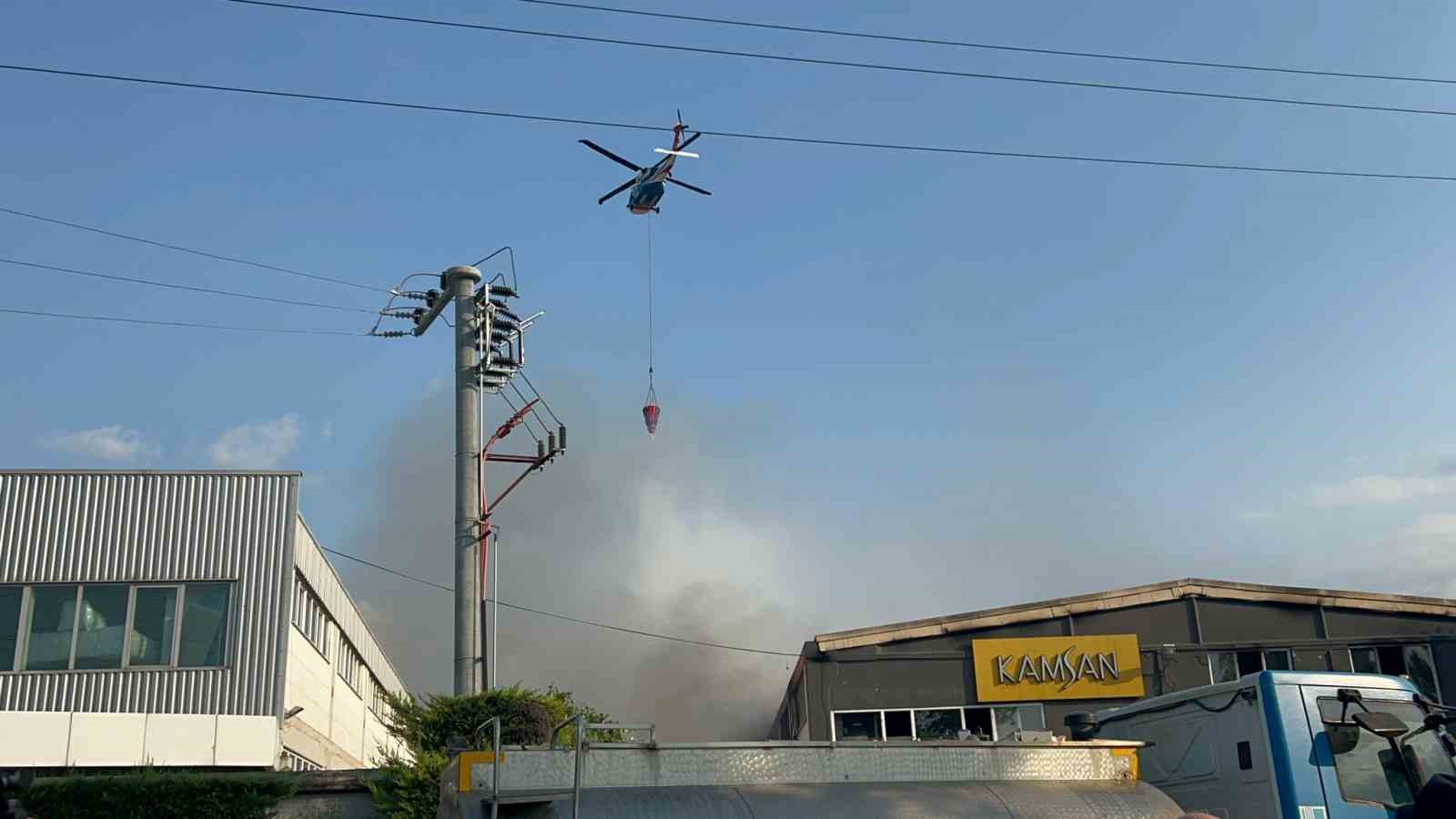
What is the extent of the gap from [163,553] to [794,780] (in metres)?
16.7

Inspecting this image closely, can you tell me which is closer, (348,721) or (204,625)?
(204,625)

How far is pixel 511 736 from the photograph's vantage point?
1513cm

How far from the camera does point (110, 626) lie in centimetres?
2114

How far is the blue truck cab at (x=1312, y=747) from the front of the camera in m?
9.26

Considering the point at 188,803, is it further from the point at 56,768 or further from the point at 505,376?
the point at 505,376

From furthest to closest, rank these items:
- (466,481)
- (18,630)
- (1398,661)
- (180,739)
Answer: (1398,661), (466,481), (18,630), (180,739)

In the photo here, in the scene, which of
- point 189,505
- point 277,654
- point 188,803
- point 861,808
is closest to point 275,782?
point 188,803

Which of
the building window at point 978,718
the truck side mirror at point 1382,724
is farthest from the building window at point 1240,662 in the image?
the truck side mirror at point 1382,724

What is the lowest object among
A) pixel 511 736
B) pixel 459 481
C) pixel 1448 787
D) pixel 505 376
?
pixel 1448 787

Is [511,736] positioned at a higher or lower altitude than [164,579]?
lower

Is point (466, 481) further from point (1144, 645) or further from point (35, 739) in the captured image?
point (1144, 645)

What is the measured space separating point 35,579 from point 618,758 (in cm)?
1710

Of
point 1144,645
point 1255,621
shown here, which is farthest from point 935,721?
point 1255,621

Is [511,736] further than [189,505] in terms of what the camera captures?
No
